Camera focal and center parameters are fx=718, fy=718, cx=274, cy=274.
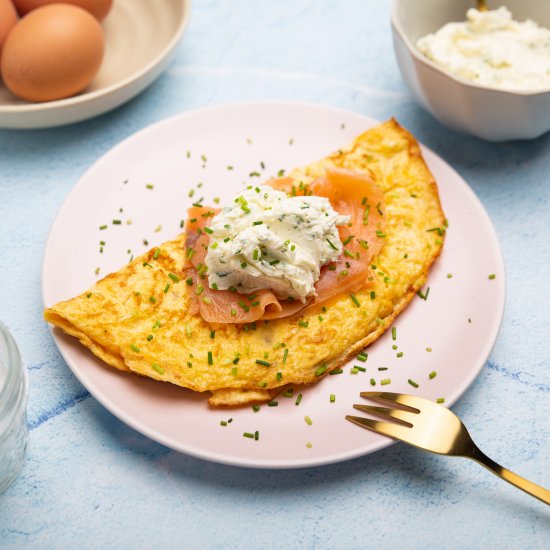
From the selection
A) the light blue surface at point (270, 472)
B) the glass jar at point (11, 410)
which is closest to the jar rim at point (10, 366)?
the glass jar at point (11, 410)

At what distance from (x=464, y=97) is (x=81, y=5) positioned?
2.68m

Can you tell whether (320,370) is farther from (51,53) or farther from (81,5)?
(81,5)

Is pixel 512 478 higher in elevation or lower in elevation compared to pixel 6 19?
lower

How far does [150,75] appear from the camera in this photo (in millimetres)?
4801

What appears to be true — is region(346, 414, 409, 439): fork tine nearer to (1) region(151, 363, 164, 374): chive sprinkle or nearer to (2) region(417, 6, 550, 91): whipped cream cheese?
(1) region(151, 363, 164, 374): chive sprinkle

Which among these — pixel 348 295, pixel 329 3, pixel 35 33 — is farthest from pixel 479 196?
pixel 35 33

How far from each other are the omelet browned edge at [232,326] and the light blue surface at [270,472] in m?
0.38

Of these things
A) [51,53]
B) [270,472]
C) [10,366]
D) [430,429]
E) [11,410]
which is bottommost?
[270,472]

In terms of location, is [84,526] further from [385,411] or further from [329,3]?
[329,3]

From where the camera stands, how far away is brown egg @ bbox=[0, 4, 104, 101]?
4531mm

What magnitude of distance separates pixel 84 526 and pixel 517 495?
2025 millimetres

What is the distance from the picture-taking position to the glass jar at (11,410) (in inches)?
120

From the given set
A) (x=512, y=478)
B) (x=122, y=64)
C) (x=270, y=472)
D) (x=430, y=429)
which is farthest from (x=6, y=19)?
(x=512, y=478)

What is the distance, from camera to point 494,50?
182 inches
